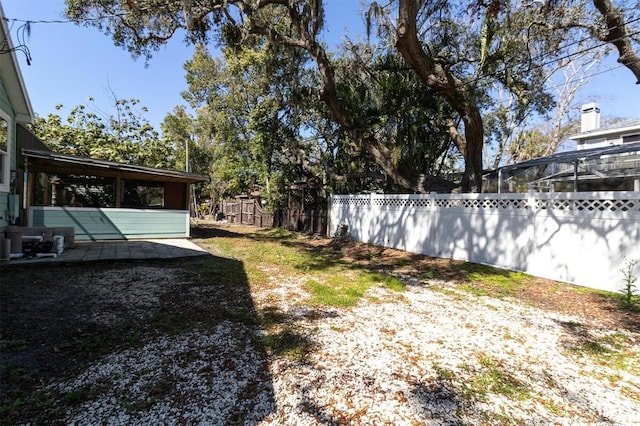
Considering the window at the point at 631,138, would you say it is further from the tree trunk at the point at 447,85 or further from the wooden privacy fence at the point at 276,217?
the wooden privacy fence at the point at 276,217

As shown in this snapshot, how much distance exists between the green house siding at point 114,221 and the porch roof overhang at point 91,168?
113cm

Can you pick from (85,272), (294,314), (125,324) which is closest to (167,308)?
(125,324)

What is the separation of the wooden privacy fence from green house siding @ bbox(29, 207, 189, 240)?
512 centimetres

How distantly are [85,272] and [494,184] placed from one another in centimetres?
1460

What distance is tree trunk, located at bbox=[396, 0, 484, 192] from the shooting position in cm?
686

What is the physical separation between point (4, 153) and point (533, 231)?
1020cm

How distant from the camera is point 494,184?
13.1 meters

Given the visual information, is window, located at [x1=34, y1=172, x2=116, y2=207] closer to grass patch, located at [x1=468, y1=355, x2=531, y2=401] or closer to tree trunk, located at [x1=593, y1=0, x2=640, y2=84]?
grass patch, located at [x1=468, y1=355, x2=531, y2=401]

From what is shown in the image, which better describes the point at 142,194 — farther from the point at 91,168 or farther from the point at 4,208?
the point at 4,208

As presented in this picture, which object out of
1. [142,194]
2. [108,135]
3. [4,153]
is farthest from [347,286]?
[108,135]

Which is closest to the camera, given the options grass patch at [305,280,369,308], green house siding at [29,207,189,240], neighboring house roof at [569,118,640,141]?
grass patch at [305,280,369,308]

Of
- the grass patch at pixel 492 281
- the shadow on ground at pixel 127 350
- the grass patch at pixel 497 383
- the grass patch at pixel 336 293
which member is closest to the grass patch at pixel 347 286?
the grass patch at pixel 336 293

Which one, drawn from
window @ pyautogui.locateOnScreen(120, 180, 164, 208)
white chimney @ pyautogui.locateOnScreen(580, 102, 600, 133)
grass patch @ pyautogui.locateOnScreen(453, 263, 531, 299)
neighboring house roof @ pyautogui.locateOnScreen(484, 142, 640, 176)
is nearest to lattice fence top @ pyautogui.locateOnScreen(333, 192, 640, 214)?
grass patch @ pyautogui.locateOnScreen(453, 263, 531, 299)

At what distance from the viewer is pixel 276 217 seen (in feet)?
50.7
